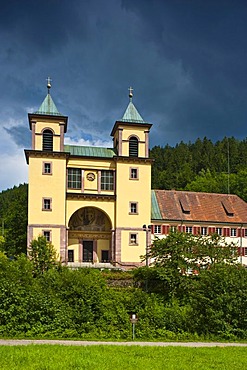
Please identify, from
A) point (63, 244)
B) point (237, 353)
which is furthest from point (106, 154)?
point (237, 353)

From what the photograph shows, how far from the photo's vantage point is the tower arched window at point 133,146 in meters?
45.5

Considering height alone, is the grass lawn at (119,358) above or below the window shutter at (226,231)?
below

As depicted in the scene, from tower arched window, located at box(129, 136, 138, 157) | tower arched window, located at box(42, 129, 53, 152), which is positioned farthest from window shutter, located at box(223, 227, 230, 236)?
tower arched window, located at box(42, 129, 53, 152)

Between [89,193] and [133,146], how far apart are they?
6.91 metres

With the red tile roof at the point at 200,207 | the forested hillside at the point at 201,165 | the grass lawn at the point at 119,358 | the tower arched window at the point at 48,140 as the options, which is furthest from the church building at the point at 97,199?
the forested hillside at the point at 201,165

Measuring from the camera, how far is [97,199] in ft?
144

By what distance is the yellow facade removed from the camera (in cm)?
4228

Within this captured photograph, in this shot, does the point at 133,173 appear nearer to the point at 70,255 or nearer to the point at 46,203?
the point at 46,203

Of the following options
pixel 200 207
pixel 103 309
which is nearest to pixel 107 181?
pixel 200 207

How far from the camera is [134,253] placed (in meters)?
43.6

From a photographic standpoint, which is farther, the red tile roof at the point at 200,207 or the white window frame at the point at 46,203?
the red tile roof at the point at 200,207

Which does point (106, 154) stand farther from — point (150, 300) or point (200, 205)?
point (150, 300)

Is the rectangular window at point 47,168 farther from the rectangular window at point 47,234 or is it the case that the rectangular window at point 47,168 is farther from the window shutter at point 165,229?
the window shutter at point 165,229

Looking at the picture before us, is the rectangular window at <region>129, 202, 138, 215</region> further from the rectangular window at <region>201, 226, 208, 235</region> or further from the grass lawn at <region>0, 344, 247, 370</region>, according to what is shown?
the grass lawn at <region>0, 344, 247, 370</region>
